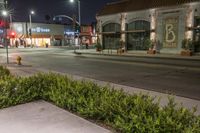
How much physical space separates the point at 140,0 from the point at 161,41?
7432 millimetres

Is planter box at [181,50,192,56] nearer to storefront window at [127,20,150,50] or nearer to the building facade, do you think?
the building facade

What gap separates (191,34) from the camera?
2767 cm

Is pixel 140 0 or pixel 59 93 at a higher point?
pixel 140 0

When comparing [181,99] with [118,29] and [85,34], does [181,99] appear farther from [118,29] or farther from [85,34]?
[85,34]

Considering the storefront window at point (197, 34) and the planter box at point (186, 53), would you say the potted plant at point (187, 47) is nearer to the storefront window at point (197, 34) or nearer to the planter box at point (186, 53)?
the planter box at point (186, 53)

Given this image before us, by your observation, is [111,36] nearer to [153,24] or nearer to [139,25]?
[139,25]

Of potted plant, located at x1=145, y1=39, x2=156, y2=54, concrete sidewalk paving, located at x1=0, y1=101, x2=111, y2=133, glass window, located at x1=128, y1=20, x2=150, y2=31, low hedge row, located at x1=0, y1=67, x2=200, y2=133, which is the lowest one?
concrete sidewalk paving, located at x1=0, y1=101, x2=111, y2=133

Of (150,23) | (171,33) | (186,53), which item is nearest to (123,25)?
(150,23)

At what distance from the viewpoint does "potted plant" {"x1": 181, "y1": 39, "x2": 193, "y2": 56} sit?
26.6 meters

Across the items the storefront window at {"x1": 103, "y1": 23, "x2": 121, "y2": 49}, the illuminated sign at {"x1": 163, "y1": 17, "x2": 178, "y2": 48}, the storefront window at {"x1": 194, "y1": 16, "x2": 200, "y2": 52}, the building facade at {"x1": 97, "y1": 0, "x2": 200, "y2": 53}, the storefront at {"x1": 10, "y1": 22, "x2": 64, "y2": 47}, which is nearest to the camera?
the storefront window at {"x1": 194, "y1": 16, "x2": 200, "y2": 52}

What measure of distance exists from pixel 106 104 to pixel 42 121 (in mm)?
1566

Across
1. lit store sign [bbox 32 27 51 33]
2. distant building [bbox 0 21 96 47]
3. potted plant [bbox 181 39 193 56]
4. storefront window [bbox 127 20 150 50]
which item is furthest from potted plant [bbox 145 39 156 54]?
lit store sign [bbox 32 27 51 33]

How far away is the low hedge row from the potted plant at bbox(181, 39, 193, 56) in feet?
72.1

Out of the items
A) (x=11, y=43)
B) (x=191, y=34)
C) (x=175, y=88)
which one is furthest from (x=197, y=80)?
(x=11, y=43)
